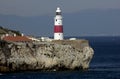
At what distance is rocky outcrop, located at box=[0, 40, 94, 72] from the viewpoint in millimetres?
74750

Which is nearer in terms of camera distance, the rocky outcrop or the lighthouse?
the rocky outcrop

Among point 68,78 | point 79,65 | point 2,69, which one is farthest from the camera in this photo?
point 79,65

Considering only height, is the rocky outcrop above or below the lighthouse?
below

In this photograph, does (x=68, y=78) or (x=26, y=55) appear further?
(x=26, y=55)

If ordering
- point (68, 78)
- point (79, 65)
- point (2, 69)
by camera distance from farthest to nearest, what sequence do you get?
point (79, 65) → point (2, 69) → point (68, 78)

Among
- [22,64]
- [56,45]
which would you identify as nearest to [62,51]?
[56,45]

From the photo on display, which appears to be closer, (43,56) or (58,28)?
(43,56)

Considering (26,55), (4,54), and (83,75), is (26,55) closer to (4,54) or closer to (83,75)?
(4,54)

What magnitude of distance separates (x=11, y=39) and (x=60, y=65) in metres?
8.23

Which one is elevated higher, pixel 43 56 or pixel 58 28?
pixel 58 28

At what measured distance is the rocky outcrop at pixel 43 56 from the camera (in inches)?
2943

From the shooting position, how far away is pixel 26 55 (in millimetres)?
76125

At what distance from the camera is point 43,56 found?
253ft

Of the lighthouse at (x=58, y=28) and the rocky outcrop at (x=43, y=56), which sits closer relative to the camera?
the rocky outcrop at (x=43, y=56)
